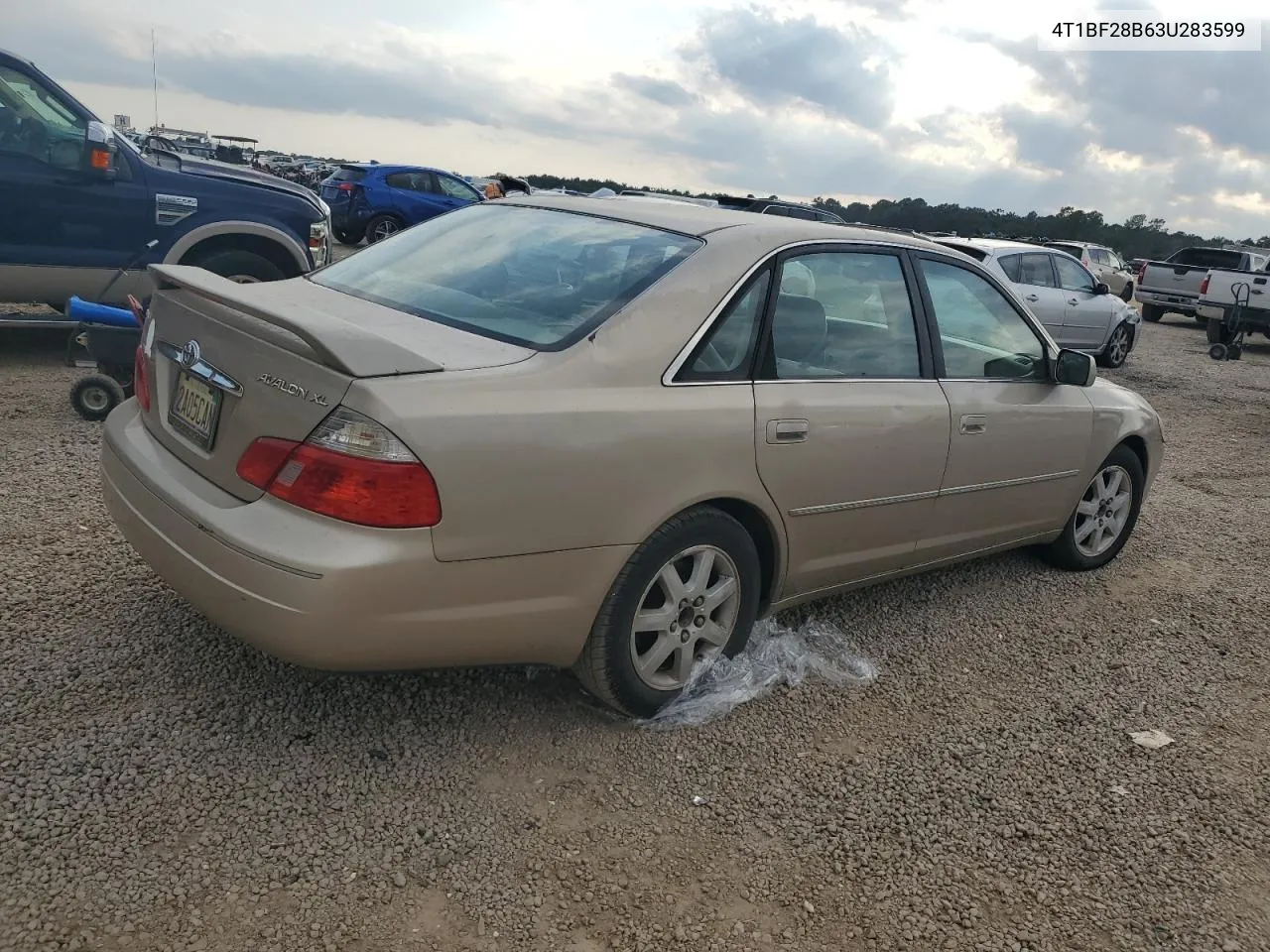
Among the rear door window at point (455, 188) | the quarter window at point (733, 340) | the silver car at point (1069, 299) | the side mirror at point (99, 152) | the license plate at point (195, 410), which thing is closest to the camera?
the license plate at point (195, 410)

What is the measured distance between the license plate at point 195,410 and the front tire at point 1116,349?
40.5 ft

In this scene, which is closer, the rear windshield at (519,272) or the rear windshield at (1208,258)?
the rear windshield at (519,272)

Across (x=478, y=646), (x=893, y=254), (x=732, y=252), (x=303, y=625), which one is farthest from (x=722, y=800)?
(x=893, y=254)

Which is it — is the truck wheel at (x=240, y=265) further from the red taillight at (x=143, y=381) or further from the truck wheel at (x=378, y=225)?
the truck wheel at (x=378, y=225)

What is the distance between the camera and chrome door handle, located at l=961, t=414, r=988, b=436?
3.89 metres

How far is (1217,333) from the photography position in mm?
16656

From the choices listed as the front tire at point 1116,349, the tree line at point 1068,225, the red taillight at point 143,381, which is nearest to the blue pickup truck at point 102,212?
the red taillight at point 143,381

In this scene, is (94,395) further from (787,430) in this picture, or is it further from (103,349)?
(787,430)

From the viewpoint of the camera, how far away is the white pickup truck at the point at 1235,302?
16.3 metres

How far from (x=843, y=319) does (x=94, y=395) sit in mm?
4505

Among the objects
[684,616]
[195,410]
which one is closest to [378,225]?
[195,410]

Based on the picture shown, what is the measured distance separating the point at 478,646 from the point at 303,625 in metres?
0.47

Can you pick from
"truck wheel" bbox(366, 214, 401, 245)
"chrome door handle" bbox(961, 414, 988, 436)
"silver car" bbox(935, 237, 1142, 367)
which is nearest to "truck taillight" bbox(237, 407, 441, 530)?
"chrome door handle" bbox(961, 414, 988, 436)

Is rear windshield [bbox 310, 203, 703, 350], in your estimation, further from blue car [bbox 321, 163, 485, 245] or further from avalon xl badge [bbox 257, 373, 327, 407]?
blue car [bbox 321, 163, 485, 245]
